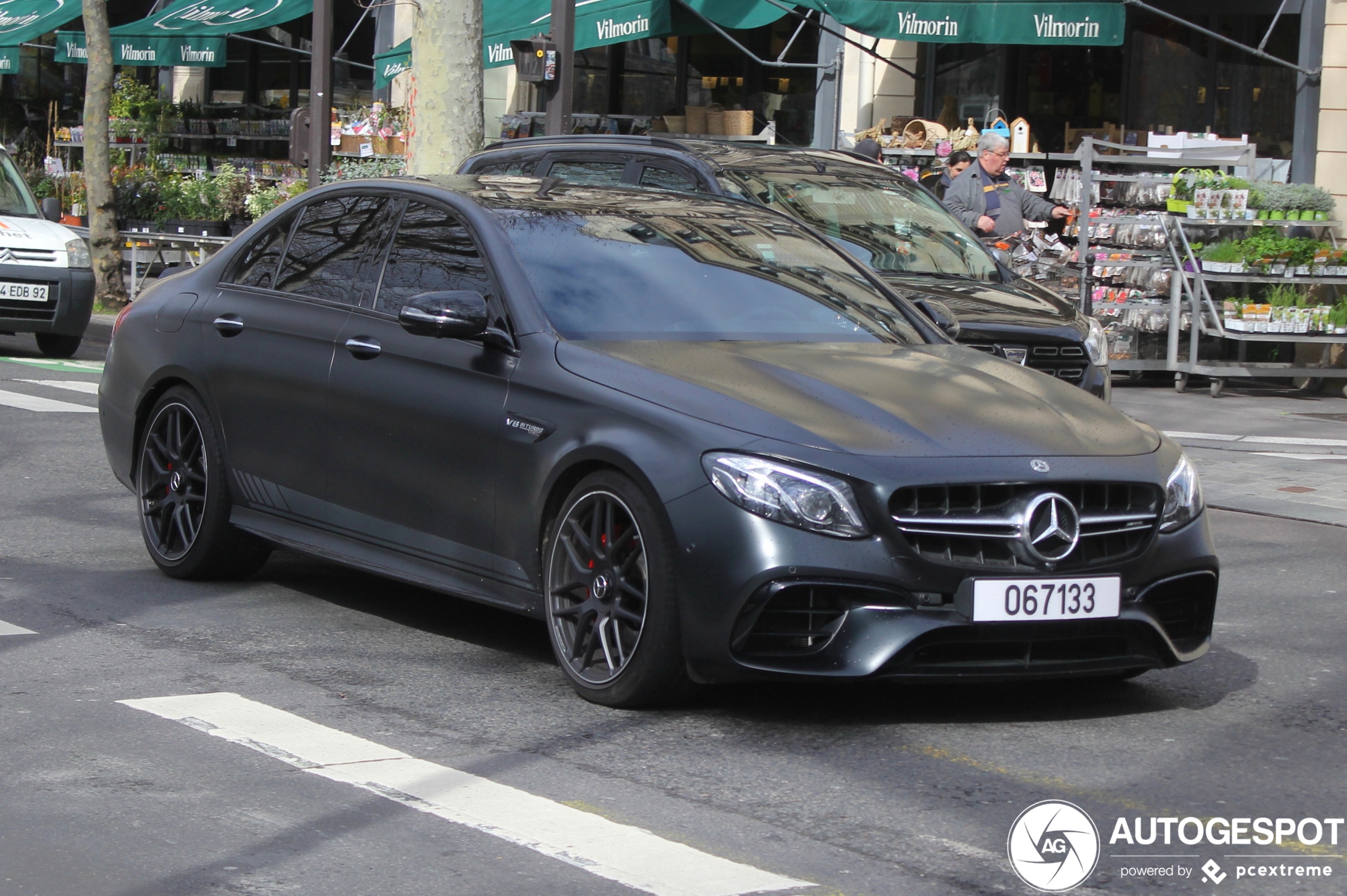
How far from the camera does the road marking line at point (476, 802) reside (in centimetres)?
405

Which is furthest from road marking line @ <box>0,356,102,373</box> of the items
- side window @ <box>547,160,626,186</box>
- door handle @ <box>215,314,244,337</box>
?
door handle @ <box>215,314,244,337</box>

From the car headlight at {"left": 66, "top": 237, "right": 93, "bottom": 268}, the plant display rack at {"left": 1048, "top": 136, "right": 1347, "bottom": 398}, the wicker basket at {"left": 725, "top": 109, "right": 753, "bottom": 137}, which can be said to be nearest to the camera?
the plant display rack at {"left": 1048, "top": 136, "right": 1347, "bottom": 398}

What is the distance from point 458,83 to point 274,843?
40.6 ft

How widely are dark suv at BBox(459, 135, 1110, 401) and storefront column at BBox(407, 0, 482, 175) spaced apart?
4.39 meters

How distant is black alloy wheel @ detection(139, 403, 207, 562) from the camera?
7.34 meters

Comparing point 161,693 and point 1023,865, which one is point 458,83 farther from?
point 1023,865

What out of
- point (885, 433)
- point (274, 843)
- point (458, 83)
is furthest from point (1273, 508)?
point (458, 83)

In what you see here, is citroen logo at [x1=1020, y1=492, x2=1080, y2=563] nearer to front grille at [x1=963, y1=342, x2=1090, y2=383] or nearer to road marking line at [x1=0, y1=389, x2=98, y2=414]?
front grille at [x1=963, y1=342, x2=1090, y2=383]

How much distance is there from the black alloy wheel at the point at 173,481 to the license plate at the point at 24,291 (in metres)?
9.37

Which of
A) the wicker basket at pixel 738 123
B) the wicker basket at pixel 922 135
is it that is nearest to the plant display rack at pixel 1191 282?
the wicker basket at pixel 922 135

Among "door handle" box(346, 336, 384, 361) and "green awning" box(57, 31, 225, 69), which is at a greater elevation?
"green awning" box(57, 31, 225, 69)

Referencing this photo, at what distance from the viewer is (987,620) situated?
5.13 metres

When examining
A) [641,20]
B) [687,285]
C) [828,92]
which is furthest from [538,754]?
[828,92]

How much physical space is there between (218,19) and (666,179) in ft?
54.3
